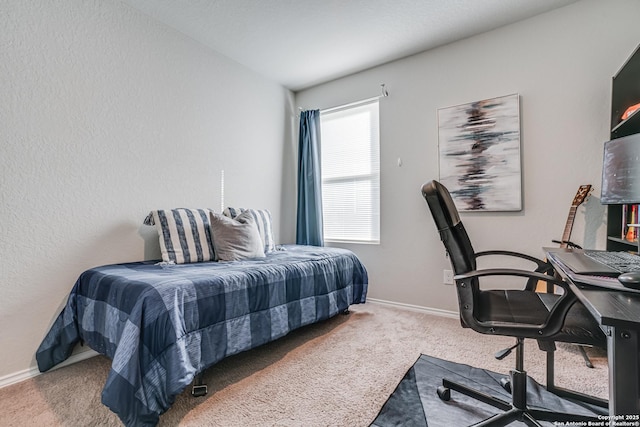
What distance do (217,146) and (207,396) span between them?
209cm

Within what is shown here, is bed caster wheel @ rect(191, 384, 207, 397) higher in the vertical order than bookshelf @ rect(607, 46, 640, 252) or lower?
lower

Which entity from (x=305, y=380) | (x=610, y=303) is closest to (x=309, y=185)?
(x=305, y=380)

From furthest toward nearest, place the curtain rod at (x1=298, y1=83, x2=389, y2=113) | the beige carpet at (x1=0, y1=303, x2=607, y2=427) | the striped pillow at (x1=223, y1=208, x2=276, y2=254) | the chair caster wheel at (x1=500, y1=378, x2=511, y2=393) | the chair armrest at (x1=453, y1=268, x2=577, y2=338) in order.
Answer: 1. the curtain rod at (x1=298, y1=83, x2=389, y2=113)
2. the striped pillow at (x1=223, y1=208, x2=276, y2=254)
3. the chair caster wheel at (x1=500, y1=378, x2=511, y2=393)
4. the beige carpet at (x1=0, y1=303, x2=607, y2=427)
5. the chair armrest at (x1=453, y1=268, x2=577, y2=338)

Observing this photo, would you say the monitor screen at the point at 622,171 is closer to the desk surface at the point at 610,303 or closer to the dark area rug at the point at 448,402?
the desk surface at the point at 610,303

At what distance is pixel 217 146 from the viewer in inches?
115

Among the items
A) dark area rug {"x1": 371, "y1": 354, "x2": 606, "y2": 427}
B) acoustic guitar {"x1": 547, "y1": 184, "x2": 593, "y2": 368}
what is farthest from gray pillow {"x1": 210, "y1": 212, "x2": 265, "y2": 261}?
acoustic guitar {"x1": 547, "y1": 184, "x2": 593, "y2": 368}

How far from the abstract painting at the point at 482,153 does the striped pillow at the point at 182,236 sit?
2.07 m

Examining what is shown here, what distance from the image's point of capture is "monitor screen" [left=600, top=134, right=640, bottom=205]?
150 centimetres

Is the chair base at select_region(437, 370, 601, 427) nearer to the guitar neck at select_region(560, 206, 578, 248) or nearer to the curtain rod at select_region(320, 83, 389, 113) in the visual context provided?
the guitar neck at select_region(560, 206, 578, 248)

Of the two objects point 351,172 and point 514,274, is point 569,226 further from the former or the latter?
point 351,172

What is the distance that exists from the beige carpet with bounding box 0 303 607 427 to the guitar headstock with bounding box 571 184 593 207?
0.96 meters

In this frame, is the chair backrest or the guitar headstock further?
the guitar headstock

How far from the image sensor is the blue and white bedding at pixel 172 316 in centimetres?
134

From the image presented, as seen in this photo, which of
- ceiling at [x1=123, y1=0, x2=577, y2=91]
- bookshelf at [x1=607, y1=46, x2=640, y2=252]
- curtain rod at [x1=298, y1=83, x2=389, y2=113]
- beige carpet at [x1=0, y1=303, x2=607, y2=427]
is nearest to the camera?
beige carpet at [x1=0, y1=303, x2=607, y2=427]
